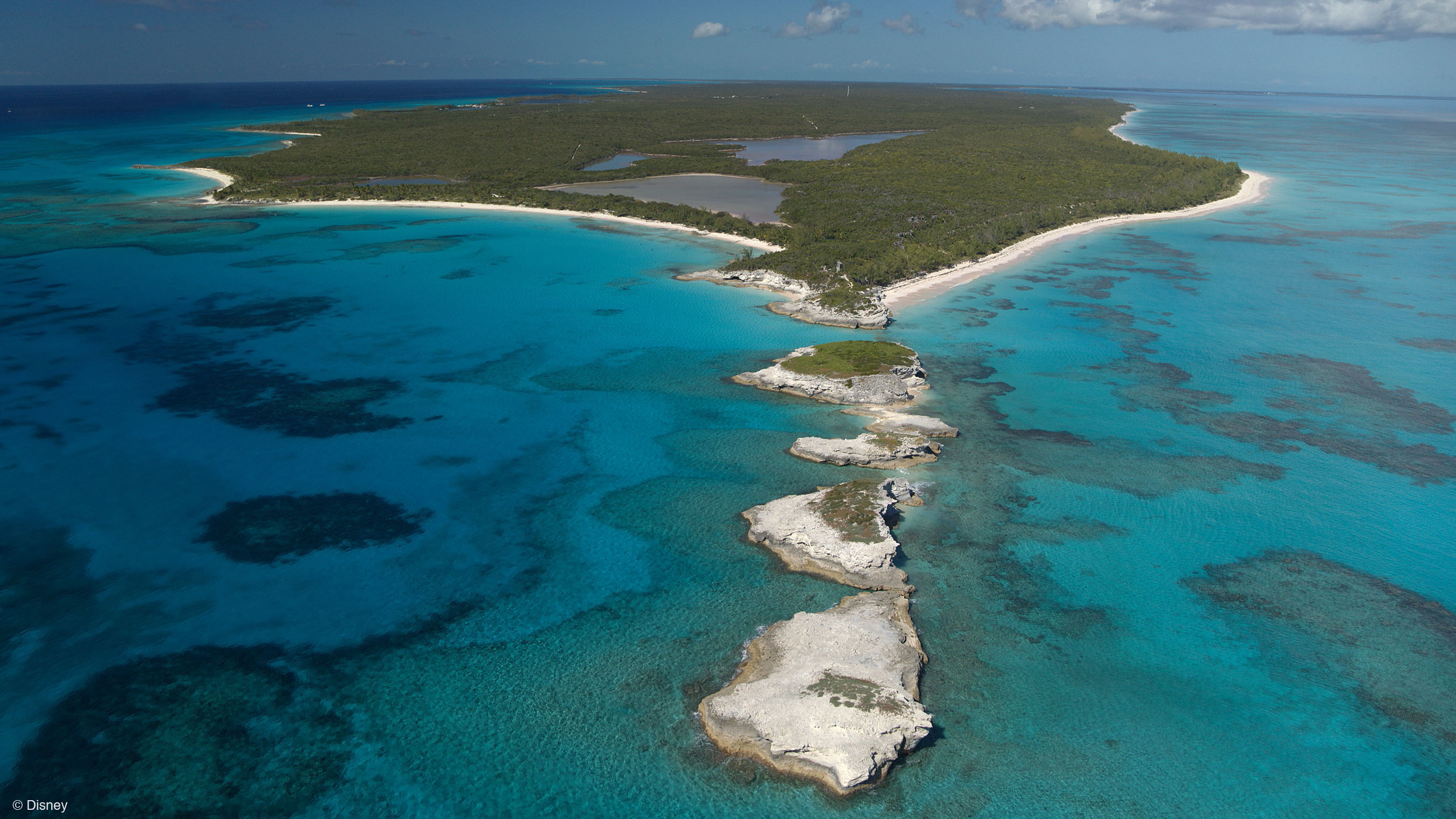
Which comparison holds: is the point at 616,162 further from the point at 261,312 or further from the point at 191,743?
the point at 191,743

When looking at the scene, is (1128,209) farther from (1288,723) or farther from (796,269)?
(1288,723)

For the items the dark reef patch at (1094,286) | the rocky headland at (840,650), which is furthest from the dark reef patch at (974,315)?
the rocky headland at (840,650)

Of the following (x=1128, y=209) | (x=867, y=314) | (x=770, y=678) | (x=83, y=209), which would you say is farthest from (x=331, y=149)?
(x=770, y=678)

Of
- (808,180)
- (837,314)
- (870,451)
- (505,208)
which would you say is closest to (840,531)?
(870,451)

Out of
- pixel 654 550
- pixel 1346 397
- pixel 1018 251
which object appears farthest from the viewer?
pixel 1018 251

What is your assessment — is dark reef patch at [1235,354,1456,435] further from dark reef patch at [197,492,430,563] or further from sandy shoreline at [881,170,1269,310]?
dark reef patch at [197,492,430,563]

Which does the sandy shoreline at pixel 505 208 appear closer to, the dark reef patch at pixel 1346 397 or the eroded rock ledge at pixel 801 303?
the eroded rock ledge at pixel 801 303
